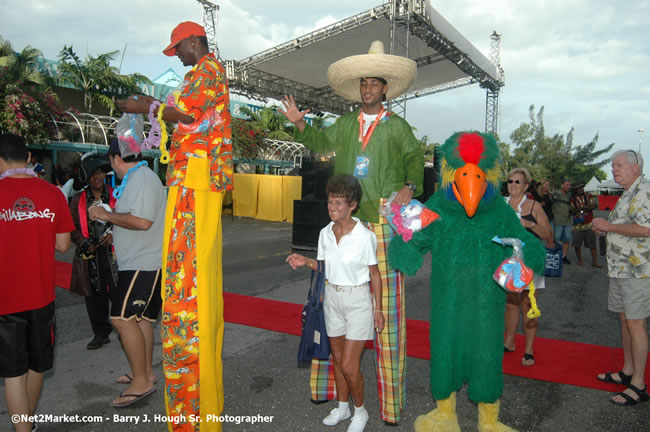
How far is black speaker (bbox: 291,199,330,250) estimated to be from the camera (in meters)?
9.67

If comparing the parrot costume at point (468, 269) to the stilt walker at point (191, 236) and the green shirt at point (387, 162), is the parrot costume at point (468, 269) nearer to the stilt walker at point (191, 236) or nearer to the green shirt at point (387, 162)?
the green shirt at point (387, 162)

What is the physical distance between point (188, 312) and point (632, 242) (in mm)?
3165

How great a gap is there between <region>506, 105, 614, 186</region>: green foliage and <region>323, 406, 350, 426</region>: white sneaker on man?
33410 millimetres

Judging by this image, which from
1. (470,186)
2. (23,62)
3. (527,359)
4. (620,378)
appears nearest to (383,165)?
(470,186)

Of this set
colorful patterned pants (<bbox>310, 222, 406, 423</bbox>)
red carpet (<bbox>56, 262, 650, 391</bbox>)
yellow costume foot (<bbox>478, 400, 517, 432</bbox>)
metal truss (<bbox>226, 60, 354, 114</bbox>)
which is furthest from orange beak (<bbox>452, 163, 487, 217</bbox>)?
metal truss (<bbox>226, 60, 354, 114</bbox>)

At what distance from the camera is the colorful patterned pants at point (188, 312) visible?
2318 mm

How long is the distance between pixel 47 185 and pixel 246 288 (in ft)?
13.2

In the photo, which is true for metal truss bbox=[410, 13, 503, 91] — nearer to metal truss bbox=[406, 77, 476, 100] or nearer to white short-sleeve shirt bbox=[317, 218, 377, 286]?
metal truss bbox=[406, 77, 476, 100]

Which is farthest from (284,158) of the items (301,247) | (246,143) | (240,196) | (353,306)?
(353,306)

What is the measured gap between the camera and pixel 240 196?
1769 cm

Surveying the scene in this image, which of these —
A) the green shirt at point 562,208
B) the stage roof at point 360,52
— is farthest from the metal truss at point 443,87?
the green shirt at point 562,208


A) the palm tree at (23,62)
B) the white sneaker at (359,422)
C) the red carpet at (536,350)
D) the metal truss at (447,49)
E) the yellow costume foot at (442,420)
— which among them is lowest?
the red carpet at (536,350)

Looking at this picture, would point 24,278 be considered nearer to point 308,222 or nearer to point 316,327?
point 316,327

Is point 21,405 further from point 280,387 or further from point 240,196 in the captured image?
point 240,196
